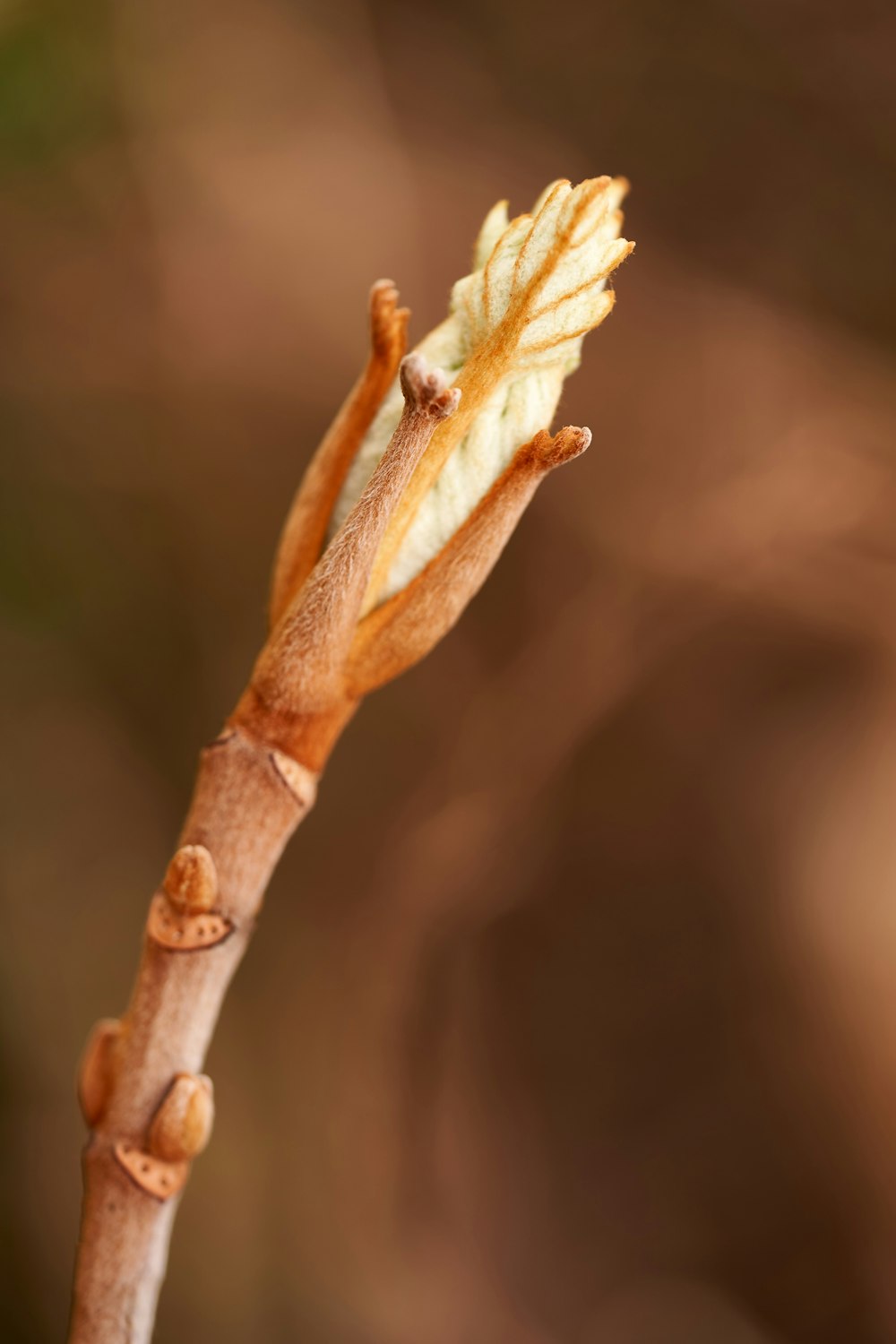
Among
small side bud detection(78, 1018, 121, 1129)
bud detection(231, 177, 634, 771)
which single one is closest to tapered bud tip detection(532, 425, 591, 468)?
bud detection(231, 177, 634, 771)

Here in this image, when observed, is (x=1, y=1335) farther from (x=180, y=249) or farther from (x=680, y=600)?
(x=180, y=249)

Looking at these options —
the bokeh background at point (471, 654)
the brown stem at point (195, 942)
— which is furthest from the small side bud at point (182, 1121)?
the bokeh background at point (471, 654)

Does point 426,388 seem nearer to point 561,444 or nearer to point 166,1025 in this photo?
point 561,444

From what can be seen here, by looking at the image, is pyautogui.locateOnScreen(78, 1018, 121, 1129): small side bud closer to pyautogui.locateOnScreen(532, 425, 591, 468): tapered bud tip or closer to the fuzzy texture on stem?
the fuzzy texture on stem

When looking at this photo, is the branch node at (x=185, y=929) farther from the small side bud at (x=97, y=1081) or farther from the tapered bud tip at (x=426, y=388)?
the tapered bud tip at (x=426, y=388)

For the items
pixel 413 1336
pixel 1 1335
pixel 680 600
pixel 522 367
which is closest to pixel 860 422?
pixel 680 600

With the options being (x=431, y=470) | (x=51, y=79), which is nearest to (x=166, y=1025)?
(x=431, y=470)
